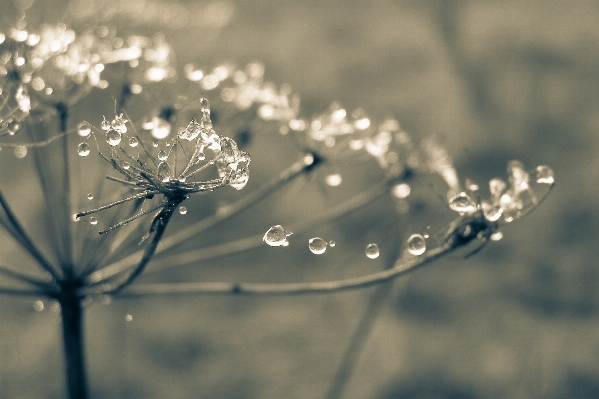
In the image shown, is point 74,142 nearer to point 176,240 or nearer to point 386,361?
point 176,240

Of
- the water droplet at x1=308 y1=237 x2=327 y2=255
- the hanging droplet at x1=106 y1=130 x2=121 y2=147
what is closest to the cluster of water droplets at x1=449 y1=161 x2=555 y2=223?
the water droplet at x1=308 y1=237 x2=327 y2=255

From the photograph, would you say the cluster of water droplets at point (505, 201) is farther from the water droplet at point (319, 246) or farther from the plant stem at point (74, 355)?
the plant stem at point (74, 355)

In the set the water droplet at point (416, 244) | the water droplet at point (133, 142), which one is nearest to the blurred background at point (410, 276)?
the water droplet at point (416, 244)

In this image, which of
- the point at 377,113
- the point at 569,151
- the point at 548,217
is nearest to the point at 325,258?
the point at 377,113

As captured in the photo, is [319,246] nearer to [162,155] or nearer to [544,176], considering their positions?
[162,155]

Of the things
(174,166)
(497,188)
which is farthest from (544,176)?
(174,166)

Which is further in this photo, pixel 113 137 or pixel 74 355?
pixel 74 355

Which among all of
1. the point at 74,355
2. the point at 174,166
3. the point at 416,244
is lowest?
the point at 74,355
